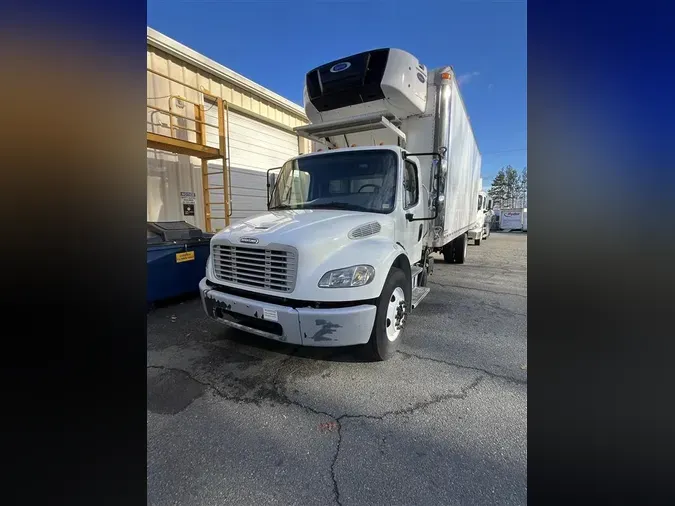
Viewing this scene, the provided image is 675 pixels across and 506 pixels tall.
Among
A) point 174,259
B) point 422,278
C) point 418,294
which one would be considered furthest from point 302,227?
point 174,259

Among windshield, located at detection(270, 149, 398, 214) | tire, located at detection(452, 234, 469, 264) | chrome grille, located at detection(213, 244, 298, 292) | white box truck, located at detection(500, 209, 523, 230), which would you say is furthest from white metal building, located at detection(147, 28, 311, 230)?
white box truck, located at detection(500, 209, 523, 230)

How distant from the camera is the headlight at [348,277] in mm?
2814

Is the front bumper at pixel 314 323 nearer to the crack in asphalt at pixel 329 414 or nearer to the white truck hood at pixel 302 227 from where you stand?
the crack in asphalt at pixel 329 414

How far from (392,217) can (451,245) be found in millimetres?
6035

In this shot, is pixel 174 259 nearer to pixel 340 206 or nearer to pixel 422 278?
pixel 340 206

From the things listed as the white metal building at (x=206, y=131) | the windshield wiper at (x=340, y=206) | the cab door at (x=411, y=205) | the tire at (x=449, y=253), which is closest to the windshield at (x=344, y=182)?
the windshield wiper at (x=340, y=206)

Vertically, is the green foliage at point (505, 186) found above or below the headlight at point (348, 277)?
above

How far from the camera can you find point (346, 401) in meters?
2.65

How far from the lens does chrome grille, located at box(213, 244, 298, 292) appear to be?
2879mm

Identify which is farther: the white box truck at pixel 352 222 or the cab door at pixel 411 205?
the cab door at pixel 411 205

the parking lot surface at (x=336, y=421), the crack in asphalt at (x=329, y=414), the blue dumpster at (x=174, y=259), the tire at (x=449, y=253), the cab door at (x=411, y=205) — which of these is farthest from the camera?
the tire at (x=449, y=253)
